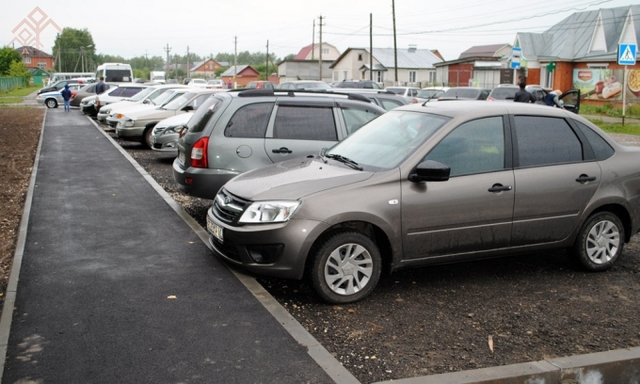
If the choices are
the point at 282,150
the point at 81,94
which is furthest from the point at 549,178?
the point at 81,94

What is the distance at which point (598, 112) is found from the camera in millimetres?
36875

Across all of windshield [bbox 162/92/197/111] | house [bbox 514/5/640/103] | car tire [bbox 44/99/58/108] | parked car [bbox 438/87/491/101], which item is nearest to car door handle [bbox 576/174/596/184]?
windshield [bbox 162/92/197/111]

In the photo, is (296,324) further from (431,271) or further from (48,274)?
(48,274)

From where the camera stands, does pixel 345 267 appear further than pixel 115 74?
No

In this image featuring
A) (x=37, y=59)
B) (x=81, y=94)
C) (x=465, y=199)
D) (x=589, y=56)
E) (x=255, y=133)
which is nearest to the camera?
(x=465, y=199)

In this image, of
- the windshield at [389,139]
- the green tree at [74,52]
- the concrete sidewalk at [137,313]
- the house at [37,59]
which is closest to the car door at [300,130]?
the concrete sidewalk at [137,313]

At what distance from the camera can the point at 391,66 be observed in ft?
248

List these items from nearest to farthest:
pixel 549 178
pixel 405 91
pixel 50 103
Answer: pixel 549 178 < pixel 405 91 < pixel 50 103

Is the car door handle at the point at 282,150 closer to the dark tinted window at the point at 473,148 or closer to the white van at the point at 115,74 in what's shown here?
the dark tinted window at the point at 473,148

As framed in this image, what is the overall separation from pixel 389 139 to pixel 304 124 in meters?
2.48

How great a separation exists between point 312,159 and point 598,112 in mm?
34205

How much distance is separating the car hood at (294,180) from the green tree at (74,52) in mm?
147019

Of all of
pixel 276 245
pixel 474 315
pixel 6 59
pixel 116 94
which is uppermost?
pixel 6 59

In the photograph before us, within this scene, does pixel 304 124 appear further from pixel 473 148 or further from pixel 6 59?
pixel 6 59
